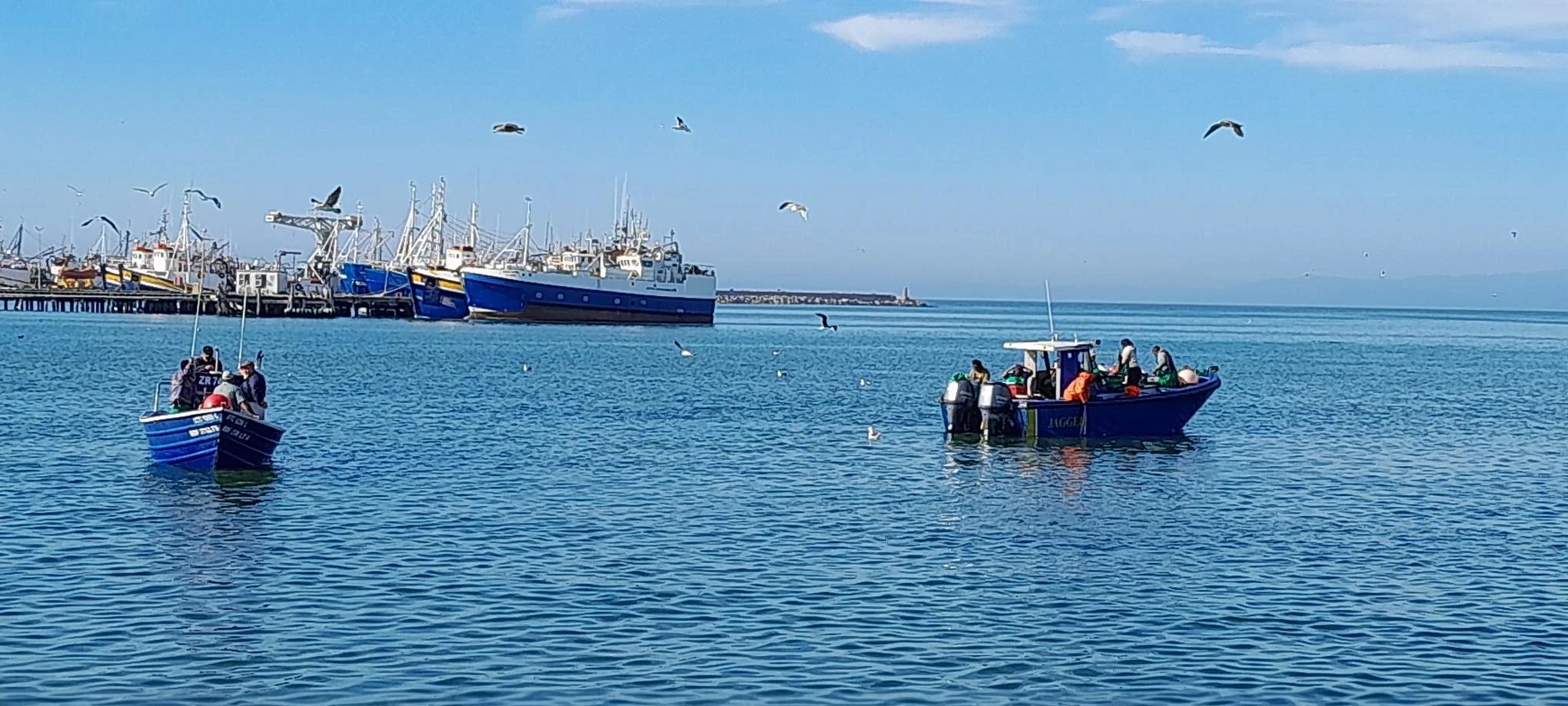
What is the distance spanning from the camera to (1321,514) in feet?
81.4

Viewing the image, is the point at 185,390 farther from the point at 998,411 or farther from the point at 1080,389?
the point at 1080,389

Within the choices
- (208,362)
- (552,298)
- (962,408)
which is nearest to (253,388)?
(208,362)

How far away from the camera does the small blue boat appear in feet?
86.7

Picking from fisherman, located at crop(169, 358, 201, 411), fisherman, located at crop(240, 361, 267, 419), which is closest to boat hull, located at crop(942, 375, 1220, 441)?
fisherman, located at crop(240, 361, 267, 419)

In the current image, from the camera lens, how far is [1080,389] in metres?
34.5

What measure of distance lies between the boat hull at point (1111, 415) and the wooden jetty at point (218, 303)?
4078 inches

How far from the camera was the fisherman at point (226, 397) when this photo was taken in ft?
87.1

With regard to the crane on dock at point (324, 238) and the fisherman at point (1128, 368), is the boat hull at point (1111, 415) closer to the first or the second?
the fisherman at point (1128, 368)

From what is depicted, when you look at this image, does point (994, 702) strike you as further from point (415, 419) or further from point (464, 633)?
point (415, 419)

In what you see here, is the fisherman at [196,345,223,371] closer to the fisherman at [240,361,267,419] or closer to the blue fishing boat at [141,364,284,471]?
the fisherman at [240,361,267,419]

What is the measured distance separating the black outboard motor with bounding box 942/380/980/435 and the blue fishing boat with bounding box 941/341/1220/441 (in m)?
0.02

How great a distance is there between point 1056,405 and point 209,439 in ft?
52.0

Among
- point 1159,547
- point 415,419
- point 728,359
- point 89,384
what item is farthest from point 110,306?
point 1159,547

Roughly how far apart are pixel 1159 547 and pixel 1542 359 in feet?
274
